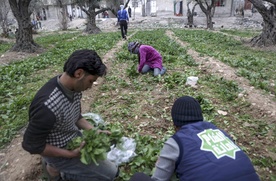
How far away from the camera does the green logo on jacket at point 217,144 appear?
5.94 feet

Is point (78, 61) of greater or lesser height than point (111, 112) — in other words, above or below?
above

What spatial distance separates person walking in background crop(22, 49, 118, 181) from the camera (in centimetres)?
206

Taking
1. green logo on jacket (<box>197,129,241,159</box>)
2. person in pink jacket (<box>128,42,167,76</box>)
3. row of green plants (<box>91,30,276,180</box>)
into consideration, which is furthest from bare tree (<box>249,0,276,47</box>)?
green logo on jacket (<box>197,129,241,159</box>)

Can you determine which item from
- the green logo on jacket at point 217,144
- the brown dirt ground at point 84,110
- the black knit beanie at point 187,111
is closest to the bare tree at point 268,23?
the brown dirt ground at point 84,110

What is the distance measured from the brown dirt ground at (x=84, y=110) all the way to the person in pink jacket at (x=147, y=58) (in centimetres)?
116

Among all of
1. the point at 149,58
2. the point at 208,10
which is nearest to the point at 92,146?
the point at 149,58

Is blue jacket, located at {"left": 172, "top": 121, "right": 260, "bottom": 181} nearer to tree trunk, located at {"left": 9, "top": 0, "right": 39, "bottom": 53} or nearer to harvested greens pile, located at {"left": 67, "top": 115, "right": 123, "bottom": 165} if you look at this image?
harvested greens pile, located at {"left": 67, "top": 115, "right": 123, "bottom": 165}

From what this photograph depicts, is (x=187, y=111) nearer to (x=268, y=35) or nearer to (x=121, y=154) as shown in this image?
(x=121, y=154)

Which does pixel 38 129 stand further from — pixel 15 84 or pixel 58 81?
pixel 15 84

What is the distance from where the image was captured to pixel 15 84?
6406mm

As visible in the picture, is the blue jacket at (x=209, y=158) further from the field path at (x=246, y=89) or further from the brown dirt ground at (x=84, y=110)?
the field path at (x=246, y=89)

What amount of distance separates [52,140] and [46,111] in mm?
443

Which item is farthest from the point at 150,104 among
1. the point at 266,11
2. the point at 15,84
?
the point at 266,11

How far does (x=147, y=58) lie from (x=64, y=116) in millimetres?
4781
